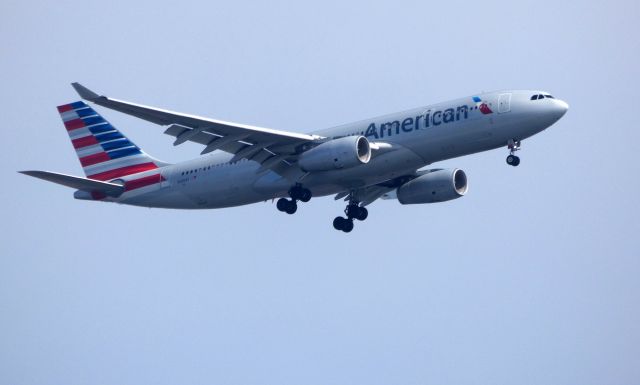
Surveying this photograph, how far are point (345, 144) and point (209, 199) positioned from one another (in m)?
8.40

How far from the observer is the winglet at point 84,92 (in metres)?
43.2

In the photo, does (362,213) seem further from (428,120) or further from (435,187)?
(428,120)

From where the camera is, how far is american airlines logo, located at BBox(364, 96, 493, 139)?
48500 mm

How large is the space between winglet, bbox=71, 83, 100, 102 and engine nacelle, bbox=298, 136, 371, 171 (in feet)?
32.9

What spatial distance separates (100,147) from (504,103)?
70.3ft

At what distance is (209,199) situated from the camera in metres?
53.7

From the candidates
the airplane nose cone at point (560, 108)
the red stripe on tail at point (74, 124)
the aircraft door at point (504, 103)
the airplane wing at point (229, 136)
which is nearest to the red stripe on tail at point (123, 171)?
the red stripe on tail at point (74, 124)

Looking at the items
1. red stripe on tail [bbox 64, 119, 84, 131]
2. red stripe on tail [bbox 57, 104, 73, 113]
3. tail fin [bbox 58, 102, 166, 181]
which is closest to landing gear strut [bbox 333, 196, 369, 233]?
tail fin [bbox 58, 102, 166, 181]

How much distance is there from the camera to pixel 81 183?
175ft

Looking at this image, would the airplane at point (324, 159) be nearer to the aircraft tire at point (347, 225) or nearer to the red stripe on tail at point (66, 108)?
the aircraft tire at point (347, 225)

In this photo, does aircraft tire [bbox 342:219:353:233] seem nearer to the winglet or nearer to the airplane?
the airplane

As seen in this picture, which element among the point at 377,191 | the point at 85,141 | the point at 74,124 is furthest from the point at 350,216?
the point at 74,124

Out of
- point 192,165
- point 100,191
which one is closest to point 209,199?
point 192,165

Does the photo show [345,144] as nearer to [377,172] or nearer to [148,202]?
[377,172]
